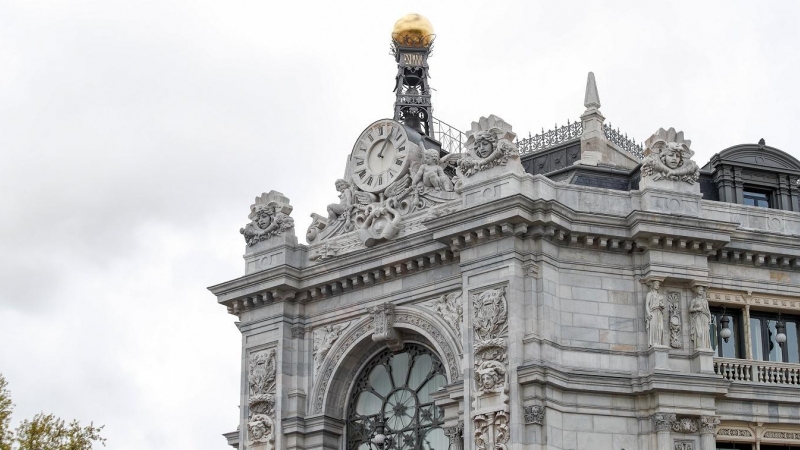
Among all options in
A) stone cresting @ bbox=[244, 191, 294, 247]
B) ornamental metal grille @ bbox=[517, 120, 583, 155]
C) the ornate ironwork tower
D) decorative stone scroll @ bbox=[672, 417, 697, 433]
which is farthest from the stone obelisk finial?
decorative stone scroll @ bbox=[672, 417, 697, 433]

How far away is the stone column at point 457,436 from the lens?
40.6 metres

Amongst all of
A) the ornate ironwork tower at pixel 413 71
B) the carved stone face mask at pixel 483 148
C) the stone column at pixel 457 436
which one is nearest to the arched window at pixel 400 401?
the stone column at pixel 457 436

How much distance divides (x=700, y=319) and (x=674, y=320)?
795 millimetres

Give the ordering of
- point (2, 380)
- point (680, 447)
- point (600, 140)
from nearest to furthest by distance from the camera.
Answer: point (680, 447)
point (600, 140)
point (2, 380)

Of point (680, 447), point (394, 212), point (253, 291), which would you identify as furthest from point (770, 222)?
point (253, 291)

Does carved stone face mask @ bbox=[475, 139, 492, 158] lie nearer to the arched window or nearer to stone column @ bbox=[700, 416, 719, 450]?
the arched window

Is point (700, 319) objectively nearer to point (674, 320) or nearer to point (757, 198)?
point (674, 320)

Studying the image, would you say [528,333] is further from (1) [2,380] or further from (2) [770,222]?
(1) [2,380]

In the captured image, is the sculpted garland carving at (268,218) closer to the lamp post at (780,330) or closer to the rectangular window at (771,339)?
the rectangular window at (771,339)

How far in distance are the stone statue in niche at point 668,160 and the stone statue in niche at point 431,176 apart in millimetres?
5709

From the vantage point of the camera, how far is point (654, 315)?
40.5m

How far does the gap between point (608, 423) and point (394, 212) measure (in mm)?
9093

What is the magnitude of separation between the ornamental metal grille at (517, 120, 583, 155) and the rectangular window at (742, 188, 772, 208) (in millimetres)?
5872

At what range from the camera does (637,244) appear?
1620 inches
